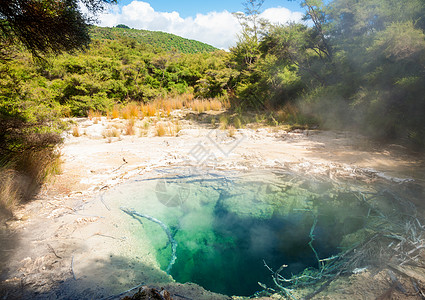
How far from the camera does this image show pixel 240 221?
304cm

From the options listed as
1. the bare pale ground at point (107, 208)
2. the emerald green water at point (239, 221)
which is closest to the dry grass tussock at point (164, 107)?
the bare pale ground at point (107, 208)

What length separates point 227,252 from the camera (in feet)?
8.39

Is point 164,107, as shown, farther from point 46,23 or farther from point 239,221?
point 239,221

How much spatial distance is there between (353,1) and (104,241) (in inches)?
328

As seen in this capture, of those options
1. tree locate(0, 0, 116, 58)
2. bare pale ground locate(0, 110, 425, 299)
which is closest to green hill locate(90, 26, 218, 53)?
bare pale ground locate(0, 110, 425, 299)

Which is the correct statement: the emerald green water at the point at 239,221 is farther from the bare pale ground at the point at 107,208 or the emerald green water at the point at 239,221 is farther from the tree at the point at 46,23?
the tree at the point at 46,23

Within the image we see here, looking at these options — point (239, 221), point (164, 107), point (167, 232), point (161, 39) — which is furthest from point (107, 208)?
point (161, 39)

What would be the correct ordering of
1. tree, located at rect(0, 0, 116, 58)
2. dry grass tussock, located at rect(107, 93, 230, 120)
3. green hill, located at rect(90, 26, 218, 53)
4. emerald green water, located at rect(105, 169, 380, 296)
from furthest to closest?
green hill, located at rect(90, 26, 218, 53) < dry grass tussock, located at rect(107, 93, 230, 120) < tree, located at rect(0, 0, 116, 58) < emerald green water, located at rect(105, 169, 380, 296)

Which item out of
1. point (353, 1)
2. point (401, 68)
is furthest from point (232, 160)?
point (353, 1)

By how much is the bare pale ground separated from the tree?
7.09 feet

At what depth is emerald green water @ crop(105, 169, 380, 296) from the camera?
235cm

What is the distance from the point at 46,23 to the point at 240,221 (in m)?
3.62

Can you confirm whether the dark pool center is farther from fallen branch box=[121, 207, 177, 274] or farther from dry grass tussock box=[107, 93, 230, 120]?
dry grass tussock box=[107, 93, 230, 120]

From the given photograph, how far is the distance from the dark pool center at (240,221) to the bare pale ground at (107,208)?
30cm
